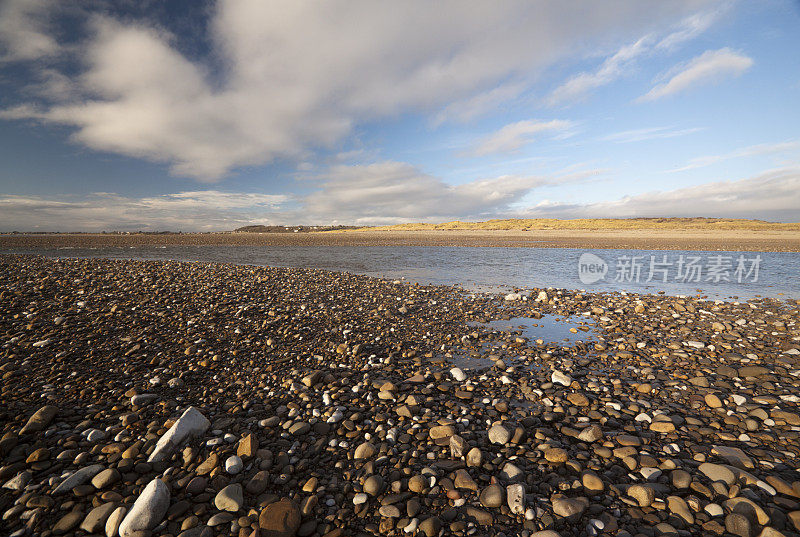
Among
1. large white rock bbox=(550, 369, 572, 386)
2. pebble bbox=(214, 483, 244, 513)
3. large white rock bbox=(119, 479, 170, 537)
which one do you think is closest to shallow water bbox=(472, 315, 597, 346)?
large white rock bbox=(550, 369, 572, 386)

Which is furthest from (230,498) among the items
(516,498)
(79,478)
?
(516,498)

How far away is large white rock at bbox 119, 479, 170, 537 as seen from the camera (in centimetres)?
292

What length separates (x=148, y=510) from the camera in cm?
303

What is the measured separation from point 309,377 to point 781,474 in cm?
672

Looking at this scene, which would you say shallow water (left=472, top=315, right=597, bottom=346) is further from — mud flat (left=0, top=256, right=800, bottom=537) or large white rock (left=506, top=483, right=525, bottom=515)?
large white rock (left=506, top=483, right=525, bottom=515)

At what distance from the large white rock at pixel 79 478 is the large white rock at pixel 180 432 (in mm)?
502

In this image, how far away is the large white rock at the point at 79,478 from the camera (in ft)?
10.9

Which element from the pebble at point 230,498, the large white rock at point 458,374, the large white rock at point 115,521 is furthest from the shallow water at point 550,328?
the large white rock at point 115,521

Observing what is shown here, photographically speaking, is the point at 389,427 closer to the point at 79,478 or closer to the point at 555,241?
the point at 79,478

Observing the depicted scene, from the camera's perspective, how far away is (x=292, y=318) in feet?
31.4

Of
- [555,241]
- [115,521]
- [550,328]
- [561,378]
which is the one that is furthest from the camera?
[555,241]

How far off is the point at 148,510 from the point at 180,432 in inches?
45.4

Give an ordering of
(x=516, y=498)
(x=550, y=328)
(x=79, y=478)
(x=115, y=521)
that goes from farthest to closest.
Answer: (x=550, y=328), (x=79, y=478), (x=516, y=498), (x=115, y=521)

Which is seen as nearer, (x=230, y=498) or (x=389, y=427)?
(x=230, y=498)
